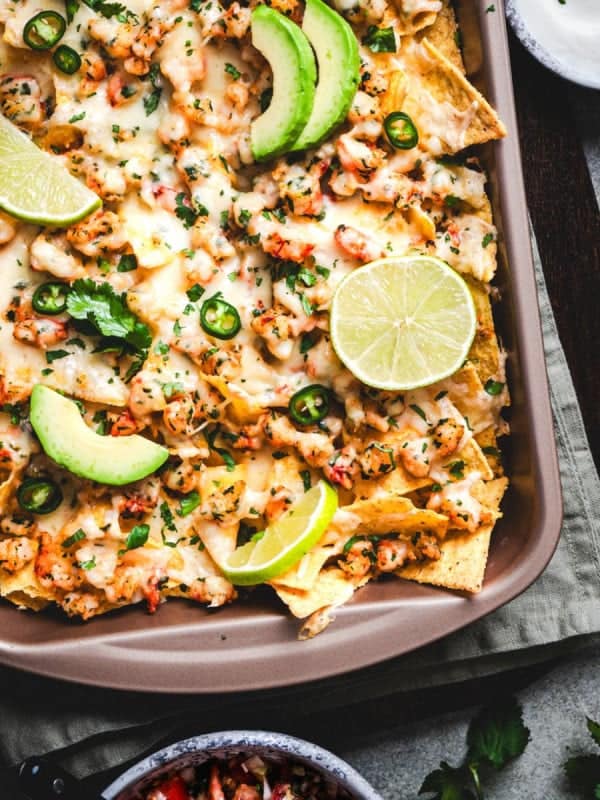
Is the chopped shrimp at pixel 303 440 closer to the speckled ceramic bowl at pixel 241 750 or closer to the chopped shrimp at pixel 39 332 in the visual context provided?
the chopped shrimp at pixel 39 332

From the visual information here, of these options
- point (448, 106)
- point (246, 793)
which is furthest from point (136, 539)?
point (448, 106)

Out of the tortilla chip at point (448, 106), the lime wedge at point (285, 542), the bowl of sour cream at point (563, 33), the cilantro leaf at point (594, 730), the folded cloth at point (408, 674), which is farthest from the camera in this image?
the bowl of sour cream at point (563, 33)

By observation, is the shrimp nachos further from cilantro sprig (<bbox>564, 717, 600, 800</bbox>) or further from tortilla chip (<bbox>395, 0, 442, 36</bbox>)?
cilantro sprig (<bbox>564, 717, 600, 800</bbox>)

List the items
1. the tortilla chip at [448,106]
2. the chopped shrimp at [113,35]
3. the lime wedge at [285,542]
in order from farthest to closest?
the chopped shrimp at [113,35] < the tortilla chip at [448,106] < the lime wedge at [285,542]

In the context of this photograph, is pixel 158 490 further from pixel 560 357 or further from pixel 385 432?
pixel 560 357

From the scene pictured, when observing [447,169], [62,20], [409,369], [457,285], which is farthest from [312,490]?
[62,20]

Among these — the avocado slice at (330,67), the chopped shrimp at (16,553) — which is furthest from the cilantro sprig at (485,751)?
the avocado slice at (330,67)
